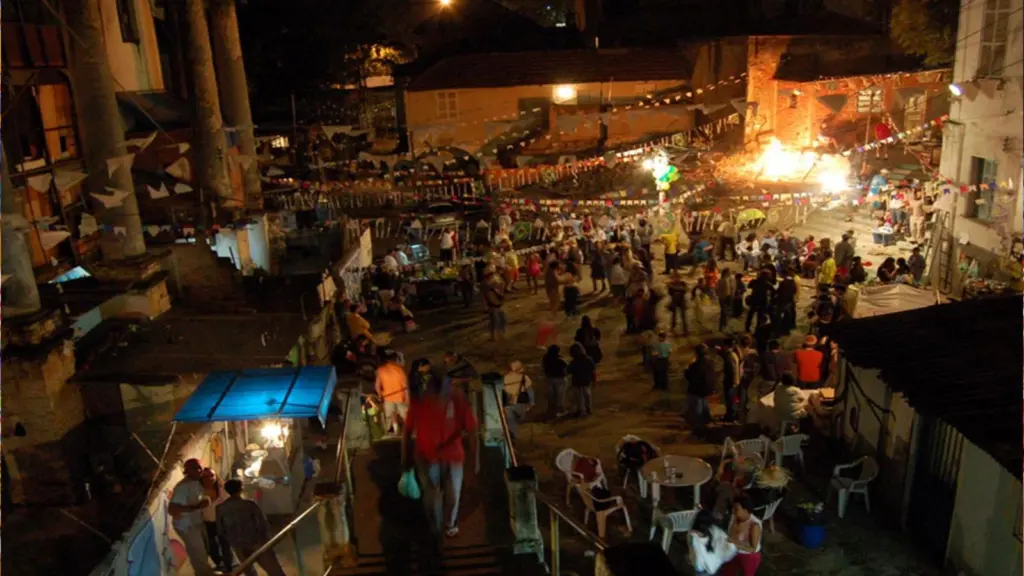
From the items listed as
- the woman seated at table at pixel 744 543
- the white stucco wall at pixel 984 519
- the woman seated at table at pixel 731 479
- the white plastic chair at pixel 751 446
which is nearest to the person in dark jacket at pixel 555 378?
the white plastic chair at pixel 751 446

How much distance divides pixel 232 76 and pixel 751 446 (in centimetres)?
1853

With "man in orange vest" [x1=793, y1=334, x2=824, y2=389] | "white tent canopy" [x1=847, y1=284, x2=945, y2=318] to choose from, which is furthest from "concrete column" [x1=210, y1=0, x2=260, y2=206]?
"white tent canopy" [x1=847, y1=284, x2=945, y2=318]

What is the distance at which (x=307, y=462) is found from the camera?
1112 centimetres

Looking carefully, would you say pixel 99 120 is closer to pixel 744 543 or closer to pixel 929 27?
pixel 744 543

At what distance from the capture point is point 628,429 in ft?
42.6

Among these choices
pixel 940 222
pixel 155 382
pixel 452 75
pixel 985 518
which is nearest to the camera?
pixel 985 518

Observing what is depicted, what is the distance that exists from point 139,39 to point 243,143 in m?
4.26

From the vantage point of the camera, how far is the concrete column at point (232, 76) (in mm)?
22688

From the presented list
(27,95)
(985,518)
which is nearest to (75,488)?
(27,95)

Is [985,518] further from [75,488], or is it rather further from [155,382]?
[75,488]

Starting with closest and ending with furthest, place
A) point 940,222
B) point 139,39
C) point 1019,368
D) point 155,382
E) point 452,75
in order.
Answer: point 1019,368
point 155,382
point 940,222
point 139,39
point 452,75

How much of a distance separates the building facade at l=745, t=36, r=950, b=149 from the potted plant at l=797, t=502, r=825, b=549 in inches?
969

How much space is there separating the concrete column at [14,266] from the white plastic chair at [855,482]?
40.0 feet

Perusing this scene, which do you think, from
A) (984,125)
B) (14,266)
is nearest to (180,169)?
(14,266)
